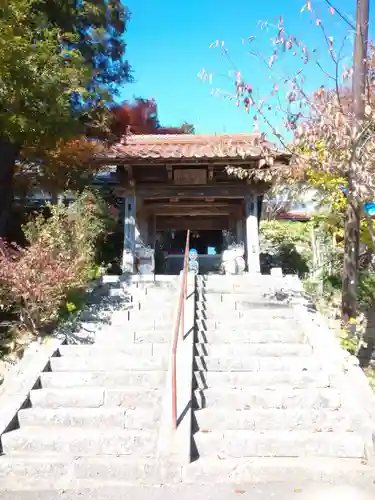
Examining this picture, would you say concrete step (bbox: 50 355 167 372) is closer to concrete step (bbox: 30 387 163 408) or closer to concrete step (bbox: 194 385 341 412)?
concrete step (bbox: 30 387 163 408)

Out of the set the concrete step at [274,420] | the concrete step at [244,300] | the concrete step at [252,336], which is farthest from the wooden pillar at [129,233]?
→ the concrete step at [274,420]

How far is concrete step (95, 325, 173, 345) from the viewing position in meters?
6.06

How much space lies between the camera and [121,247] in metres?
10.8

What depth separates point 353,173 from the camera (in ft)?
17.1

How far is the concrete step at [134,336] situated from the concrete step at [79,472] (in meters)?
2.09

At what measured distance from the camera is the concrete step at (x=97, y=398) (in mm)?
4844

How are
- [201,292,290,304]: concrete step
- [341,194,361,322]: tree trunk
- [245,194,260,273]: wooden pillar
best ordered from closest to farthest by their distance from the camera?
[341,194,361,322]: tree trunk
[201,292,290,304]: concrete step
[245,194,260,273]: wooden pillar

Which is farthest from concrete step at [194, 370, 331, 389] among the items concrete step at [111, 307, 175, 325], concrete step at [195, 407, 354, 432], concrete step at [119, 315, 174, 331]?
concrete step at [111, 307, 175, 325]

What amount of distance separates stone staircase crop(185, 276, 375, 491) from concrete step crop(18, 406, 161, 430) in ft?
1.82

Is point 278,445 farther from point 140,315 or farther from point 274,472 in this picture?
point 140,315

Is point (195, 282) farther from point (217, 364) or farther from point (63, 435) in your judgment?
point (63, 435)

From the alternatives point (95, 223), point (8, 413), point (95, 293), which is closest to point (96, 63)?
point (95, 223)

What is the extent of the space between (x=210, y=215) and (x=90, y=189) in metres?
4.39

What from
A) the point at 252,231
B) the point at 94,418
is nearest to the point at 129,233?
the point at 252,231
